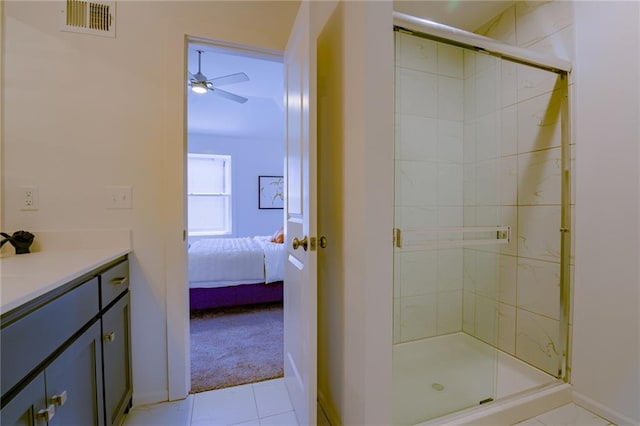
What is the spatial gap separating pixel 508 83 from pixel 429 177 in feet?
2.55

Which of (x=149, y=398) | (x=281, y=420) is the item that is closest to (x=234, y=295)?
(x=149, y=398)

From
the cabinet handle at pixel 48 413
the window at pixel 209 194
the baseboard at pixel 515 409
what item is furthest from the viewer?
the window at pixel 209 194

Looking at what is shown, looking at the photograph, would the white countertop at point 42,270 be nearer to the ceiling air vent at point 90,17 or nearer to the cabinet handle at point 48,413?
the cabinet handle at point 48,413

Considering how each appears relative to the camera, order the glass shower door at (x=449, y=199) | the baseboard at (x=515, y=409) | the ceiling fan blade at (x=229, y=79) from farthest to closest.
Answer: the ceiling fan blade at (x=229, y=79), the glass shower door at (x=449, y=199), the baseboard at (x=515, y=409)

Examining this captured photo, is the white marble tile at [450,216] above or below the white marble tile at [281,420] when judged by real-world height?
above

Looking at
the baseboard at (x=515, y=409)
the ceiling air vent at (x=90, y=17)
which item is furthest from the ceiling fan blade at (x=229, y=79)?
the baseboard at (x=515, y=409)

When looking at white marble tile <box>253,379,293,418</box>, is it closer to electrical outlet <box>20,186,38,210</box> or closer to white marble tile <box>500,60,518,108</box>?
electrical outlet <box>20,186,38,210</box>

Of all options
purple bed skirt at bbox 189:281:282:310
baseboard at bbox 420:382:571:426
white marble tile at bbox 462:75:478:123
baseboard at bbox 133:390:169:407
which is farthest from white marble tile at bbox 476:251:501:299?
baseboard at bbox 133:390:169:407

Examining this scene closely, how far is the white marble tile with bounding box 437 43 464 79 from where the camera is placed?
6.66 feet

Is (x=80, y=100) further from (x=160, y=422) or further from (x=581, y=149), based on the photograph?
(x=581, y=149)

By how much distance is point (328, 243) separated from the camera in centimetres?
142

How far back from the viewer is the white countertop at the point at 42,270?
27.2 inches

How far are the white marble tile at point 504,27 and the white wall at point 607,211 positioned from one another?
0.40 meters

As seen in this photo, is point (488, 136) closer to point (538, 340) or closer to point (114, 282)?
point (538, 340)
